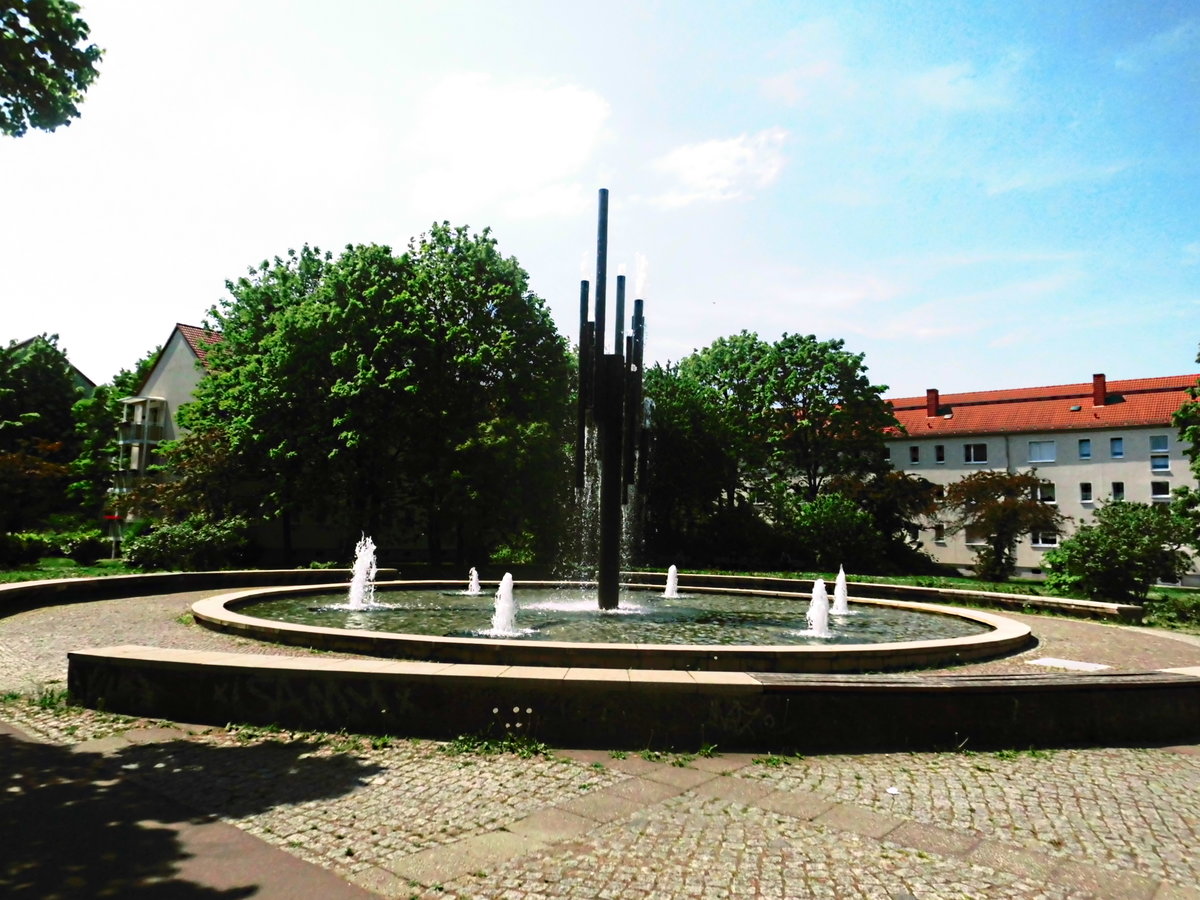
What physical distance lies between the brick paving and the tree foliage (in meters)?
22.6

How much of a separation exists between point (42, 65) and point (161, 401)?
40.0 m

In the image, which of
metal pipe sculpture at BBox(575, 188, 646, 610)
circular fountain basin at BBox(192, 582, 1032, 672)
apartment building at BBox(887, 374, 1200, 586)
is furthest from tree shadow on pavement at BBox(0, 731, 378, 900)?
apartment building at BBox(887, 374, 1200, 586)

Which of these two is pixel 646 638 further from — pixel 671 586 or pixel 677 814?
pixel 671 586

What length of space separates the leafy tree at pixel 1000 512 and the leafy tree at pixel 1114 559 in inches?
599

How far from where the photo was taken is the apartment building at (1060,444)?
5184 cm

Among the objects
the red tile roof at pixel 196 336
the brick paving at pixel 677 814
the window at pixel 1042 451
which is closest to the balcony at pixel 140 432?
the red tile roof at pixel 196 336

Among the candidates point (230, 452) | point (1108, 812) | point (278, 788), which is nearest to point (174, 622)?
point (278, 788)

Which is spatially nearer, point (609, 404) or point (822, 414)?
point (609, 404)


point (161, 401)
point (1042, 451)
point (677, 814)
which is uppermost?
point (161, 401)

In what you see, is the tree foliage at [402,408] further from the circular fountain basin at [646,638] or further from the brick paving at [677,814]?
the brick paving at [677,814]

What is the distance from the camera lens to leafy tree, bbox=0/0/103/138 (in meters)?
9.23

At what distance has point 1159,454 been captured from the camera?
2032 inches

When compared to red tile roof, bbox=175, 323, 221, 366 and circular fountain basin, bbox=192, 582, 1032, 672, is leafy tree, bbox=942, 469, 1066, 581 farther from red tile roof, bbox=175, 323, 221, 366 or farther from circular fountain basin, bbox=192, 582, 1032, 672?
red tile roof, bbox=175, 323, 221, 366

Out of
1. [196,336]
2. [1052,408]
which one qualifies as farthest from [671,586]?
[1052,408]
